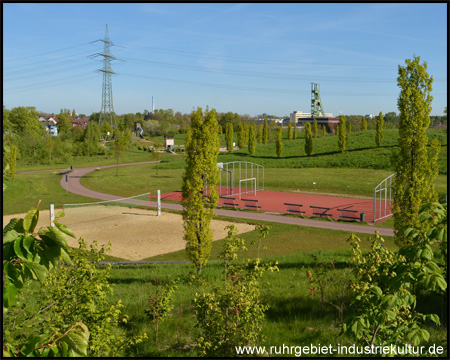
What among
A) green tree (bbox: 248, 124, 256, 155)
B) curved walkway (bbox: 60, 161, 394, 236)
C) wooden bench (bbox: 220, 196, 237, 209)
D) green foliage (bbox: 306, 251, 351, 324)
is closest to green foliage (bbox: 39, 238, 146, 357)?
green foliage (bbox: 306, 251, 351, 324)

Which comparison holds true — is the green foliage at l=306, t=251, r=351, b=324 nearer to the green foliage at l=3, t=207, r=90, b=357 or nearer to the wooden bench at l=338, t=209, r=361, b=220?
the green foliage at l=3, t=207, r=90, b=357

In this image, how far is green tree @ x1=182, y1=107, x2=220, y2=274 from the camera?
14.0 meters

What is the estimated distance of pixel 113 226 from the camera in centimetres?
2381

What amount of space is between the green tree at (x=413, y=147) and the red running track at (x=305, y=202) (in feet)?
41.3

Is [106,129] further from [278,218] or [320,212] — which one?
[278,218]

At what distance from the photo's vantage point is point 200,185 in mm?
14242

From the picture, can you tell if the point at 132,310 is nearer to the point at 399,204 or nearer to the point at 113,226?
the point at 399,204

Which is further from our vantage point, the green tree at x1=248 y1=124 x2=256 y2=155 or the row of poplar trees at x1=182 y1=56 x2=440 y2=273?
the green tree at x1=248 y1=124 x2=256 y2=155

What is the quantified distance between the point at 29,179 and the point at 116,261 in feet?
102

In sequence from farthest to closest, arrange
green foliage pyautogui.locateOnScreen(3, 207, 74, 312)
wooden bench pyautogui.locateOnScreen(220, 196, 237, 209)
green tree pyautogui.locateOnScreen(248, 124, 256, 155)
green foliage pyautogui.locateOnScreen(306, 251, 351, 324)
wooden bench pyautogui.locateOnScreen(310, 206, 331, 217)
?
1. green tree pyautogui.locateOnScreen(248, 124, 256, 155)
2. wooden bench pyautogui.locateOnScreen(220, 196, 237, 209)
3. wooden bench pyautogui.locateOnScreen(310, 206, 331, 217)
4. green foliage pyautogui.locateOnScreen(306, 251, 351, 324)
5. green foliage pyautogui.locateOnScreen(3, 207, 74, 312)

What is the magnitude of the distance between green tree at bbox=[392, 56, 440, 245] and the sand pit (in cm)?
1016

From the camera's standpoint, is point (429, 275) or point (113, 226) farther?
point (113, 226)

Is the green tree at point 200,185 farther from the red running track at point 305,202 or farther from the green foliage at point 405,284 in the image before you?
the red running track at point 305,202

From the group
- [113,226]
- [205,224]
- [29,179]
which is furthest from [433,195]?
[29,179]
